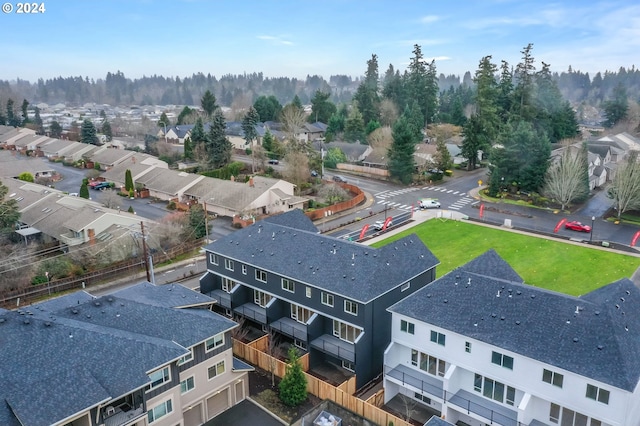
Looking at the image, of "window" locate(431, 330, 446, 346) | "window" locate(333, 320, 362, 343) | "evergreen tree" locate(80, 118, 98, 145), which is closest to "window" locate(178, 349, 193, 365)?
"window" locate(333, 320, 362, 343)

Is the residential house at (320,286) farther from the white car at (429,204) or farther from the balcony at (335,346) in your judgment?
the white car at (429,204)

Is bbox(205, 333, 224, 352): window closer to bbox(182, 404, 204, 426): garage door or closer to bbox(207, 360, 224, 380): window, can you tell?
bbox(207, 360, 224, 380): window

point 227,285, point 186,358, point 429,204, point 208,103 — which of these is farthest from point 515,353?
point 208,103

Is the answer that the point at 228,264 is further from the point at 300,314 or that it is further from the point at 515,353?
the point at 515,353

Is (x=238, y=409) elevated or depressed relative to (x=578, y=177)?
depressed

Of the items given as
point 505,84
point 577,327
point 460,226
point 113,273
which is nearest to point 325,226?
point 460,226

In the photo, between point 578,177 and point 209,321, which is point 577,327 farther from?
point 578,177

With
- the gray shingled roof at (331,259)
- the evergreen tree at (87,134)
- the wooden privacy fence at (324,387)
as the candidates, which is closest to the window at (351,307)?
the gray shingled roof at (331,259)
